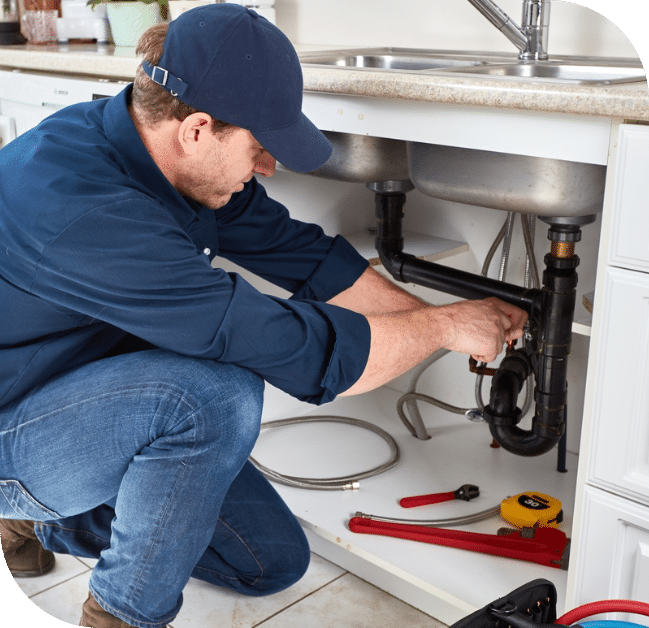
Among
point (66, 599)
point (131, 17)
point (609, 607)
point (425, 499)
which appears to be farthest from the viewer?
point (131, 17)

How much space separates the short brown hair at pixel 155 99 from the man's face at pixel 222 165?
2 centimetres

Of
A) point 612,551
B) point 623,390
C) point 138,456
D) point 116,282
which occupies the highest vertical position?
point 116,282

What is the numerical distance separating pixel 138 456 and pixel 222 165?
0.38m

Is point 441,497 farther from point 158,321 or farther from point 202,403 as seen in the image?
point 158,321

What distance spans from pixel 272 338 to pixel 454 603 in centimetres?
54

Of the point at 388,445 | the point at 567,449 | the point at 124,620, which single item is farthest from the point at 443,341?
the point at 567,449

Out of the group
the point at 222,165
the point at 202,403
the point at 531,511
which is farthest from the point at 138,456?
the point at 531,511

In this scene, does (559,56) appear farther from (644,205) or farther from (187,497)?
(187,497)

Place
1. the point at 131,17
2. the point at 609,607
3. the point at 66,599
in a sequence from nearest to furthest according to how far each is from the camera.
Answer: the point at 609,607 < the point at 66,599 < the point at 131,17

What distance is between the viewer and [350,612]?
4.43 ft

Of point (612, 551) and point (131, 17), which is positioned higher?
point (131, 17)

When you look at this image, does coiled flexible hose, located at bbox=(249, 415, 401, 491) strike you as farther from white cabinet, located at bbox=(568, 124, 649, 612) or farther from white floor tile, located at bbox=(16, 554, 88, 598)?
white cabinet, located at bbox=(568, 124, 649, 612)

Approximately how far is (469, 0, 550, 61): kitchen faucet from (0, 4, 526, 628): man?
547 millimetres

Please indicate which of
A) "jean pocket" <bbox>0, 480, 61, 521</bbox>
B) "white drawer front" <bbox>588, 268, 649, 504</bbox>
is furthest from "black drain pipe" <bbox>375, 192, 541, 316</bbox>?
"jean pocket" <bbox>0, 480, 61, 521</bbox>
